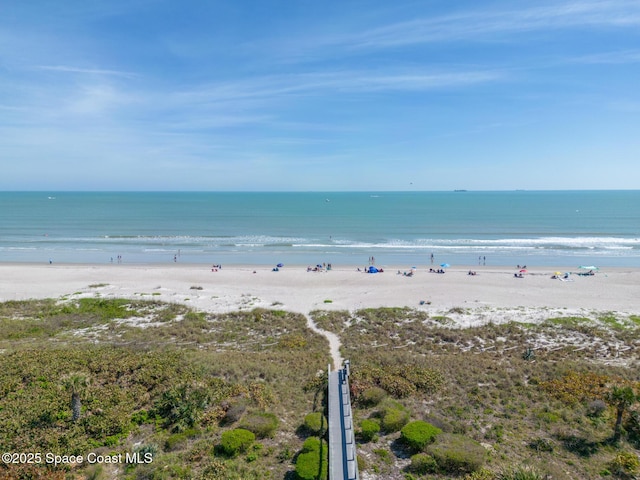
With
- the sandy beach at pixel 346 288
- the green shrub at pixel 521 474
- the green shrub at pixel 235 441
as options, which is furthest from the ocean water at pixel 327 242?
the green shrub at pixel 521 474

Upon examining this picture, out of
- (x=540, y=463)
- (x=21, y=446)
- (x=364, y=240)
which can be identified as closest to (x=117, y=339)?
(x=21, y=446)

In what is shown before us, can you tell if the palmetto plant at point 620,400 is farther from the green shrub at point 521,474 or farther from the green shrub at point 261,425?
the green shrub at point 261,425

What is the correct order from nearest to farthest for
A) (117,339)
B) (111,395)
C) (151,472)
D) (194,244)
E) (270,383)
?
(151,472)
(111,395)
(270,383)
(117,339)
(194,244)

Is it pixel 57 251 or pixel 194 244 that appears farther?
pixel 194 244

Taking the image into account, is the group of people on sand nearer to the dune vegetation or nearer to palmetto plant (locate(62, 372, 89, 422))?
the dune vegetation

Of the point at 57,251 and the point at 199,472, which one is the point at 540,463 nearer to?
the point at 199,472

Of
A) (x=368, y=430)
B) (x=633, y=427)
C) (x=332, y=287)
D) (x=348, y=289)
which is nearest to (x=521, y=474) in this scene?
(x=368, y=430)
